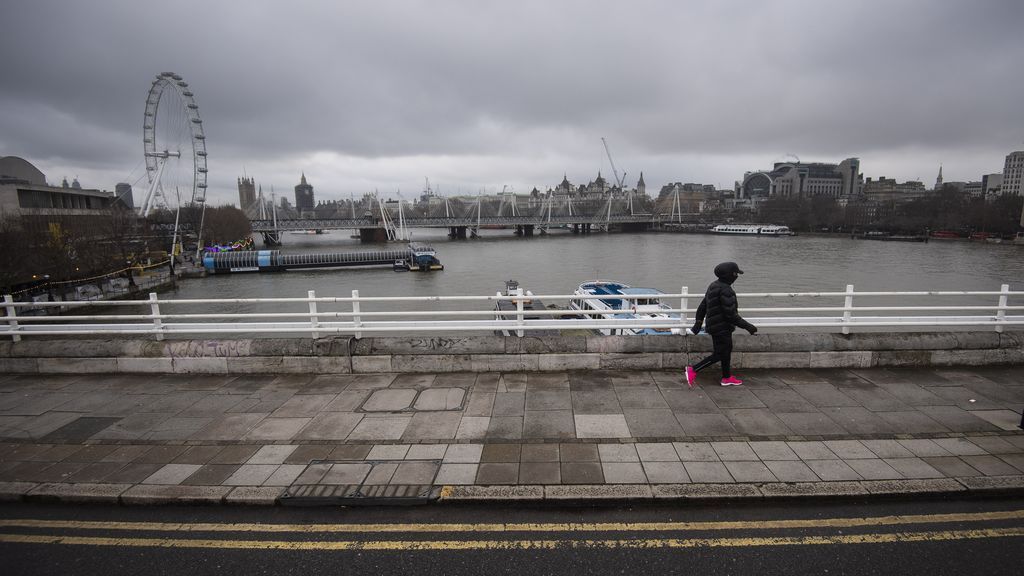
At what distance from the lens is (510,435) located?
5441 mm

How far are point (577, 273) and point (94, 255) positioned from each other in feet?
148

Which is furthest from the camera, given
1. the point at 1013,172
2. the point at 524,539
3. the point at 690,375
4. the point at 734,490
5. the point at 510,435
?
the point at 1013,172

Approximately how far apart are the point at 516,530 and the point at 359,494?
150cm

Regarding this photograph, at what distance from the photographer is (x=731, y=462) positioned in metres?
4.78

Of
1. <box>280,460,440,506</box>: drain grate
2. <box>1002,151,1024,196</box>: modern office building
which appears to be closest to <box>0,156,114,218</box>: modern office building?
<box>280,460,440,506</box>: drain grate

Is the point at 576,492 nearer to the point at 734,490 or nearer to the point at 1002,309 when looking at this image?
the point at 734,490

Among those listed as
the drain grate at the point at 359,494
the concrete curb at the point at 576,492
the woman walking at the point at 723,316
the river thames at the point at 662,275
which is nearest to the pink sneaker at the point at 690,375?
the woman walking at the point at 723,316

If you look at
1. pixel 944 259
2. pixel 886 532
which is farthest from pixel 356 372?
pixel 944 259

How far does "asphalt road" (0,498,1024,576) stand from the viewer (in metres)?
3.57

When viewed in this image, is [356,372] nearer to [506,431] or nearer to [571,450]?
[506,431]

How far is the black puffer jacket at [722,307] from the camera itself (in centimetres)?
657

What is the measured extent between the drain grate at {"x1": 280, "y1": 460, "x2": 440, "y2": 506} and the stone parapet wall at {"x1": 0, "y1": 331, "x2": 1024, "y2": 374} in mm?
3127

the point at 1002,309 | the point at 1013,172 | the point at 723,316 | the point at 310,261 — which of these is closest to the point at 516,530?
the point at 723,316

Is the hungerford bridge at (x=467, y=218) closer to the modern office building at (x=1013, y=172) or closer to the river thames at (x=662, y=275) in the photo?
the river thames at (x=662, y=275)
